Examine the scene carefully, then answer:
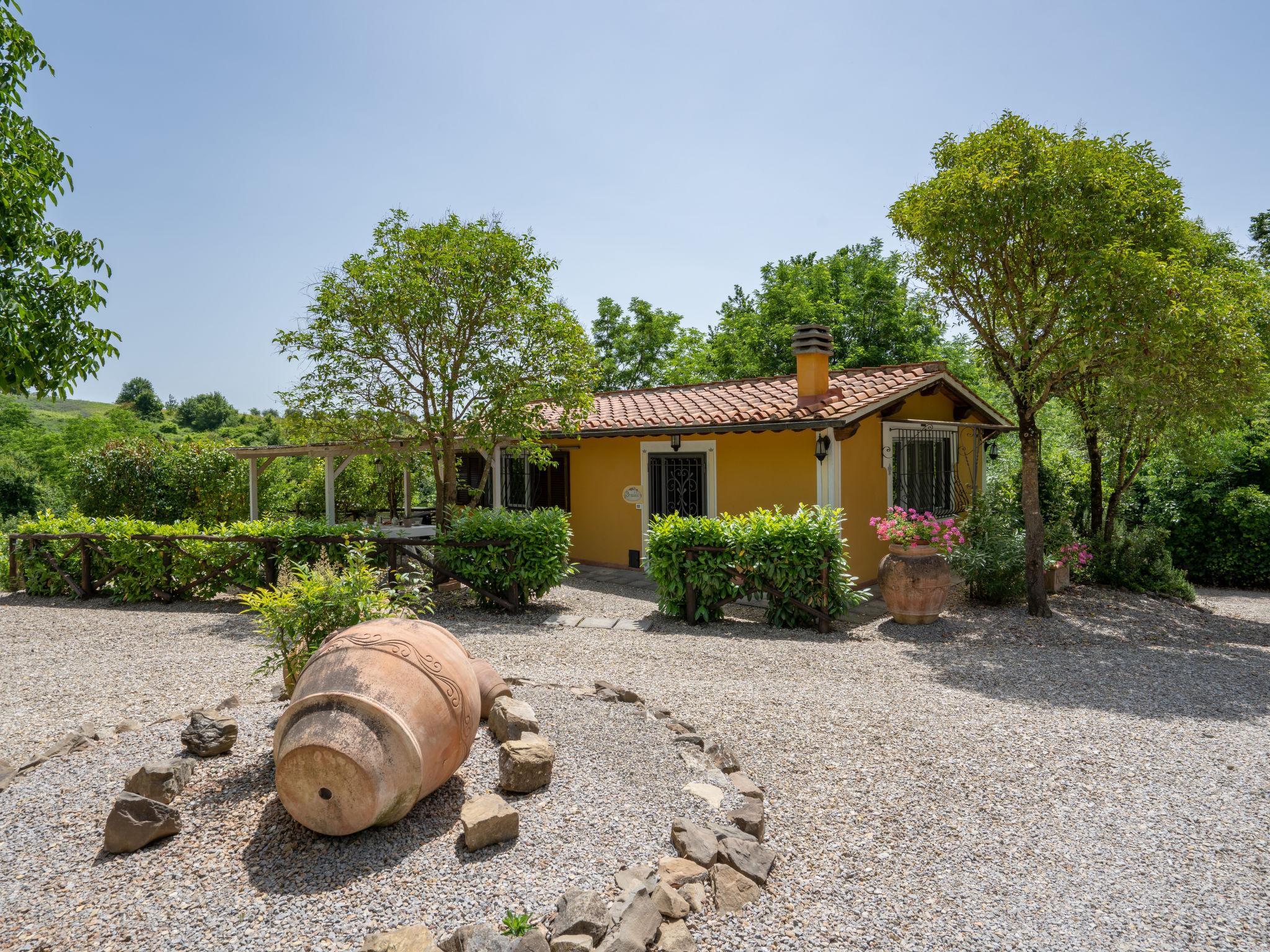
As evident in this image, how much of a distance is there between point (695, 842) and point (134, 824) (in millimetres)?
2244

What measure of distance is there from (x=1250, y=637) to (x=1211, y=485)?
579 centimetres

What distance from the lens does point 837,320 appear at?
25453 mm

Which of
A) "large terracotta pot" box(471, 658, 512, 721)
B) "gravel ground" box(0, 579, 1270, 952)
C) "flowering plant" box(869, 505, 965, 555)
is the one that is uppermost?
"flowering plant" box(869, 505, 965, 555)

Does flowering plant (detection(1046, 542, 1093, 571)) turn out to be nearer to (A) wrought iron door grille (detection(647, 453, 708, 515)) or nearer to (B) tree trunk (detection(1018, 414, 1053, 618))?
(B) tree trunk (detection(1018, 414, 1053, 618))

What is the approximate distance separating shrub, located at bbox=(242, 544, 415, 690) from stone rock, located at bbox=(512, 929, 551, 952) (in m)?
2.15

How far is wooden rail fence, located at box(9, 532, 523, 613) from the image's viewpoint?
854cm

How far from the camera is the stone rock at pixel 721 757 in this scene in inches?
152

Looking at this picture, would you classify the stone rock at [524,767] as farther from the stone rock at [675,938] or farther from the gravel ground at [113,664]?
the gravel ground at [113,664]

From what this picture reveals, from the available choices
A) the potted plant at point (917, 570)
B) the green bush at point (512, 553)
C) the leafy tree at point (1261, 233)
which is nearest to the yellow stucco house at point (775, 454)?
the potted plant at point (917, 570)

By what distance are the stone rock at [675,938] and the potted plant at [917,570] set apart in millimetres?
6224

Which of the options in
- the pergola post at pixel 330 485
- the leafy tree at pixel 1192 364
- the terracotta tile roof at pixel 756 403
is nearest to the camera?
the leafy tree at pixel 1192 364

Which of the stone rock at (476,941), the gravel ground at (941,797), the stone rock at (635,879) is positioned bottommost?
the gravel ground at (941,797)

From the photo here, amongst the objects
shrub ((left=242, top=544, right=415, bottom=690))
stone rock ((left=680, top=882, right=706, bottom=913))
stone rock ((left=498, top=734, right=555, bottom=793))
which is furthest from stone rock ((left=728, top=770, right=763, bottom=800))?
shrub ((left=242, top=544, right=415, bottom=690))

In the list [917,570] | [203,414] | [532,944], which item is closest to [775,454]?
[917,570]
